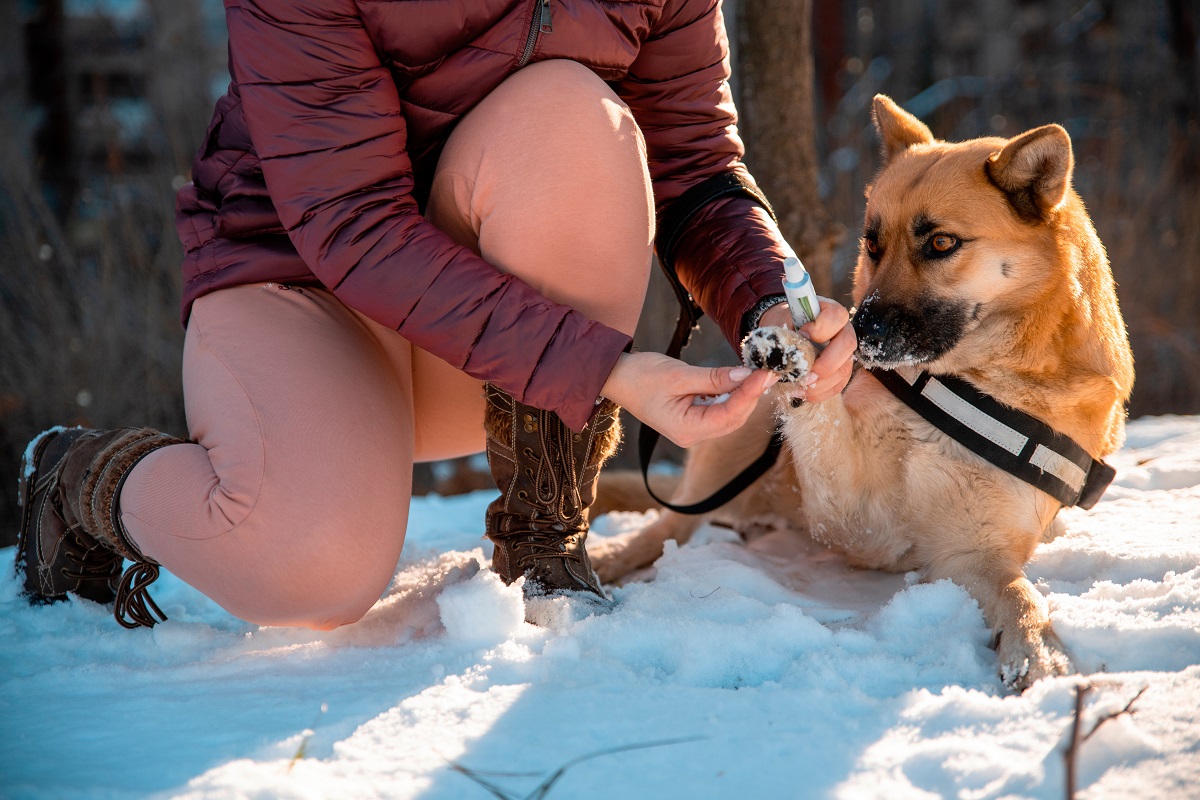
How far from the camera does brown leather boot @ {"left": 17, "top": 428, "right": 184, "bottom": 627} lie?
1.65 meters

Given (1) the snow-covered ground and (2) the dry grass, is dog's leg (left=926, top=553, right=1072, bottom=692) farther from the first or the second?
(2) the dry grass

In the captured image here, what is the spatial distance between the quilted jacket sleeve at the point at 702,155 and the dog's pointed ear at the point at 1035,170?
56cm

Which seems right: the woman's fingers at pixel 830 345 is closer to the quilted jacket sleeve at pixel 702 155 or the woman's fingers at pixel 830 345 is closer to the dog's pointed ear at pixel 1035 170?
the quilted jacket sleeve at pixel 702 155

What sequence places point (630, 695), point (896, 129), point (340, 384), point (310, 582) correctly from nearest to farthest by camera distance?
point (630, 695) < point (310, 582) < point (340, 384) < point (896, 129)

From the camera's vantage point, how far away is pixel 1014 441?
1.82 m

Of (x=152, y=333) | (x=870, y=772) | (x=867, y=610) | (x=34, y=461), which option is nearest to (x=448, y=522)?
(x=34, y=461)

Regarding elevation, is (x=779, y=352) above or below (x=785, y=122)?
below

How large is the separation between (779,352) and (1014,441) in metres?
0.71

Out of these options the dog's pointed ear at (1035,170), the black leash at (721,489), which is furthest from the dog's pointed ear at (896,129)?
the black leash at (721,489)

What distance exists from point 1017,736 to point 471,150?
4.22 feet

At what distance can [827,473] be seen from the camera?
1938mm

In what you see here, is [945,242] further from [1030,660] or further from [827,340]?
[1030,660]

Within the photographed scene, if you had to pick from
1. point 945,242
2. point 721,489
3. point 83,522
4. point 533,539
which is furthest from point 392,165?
point 945,242

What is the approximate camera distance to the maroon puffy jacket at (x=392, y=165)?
1.46m
